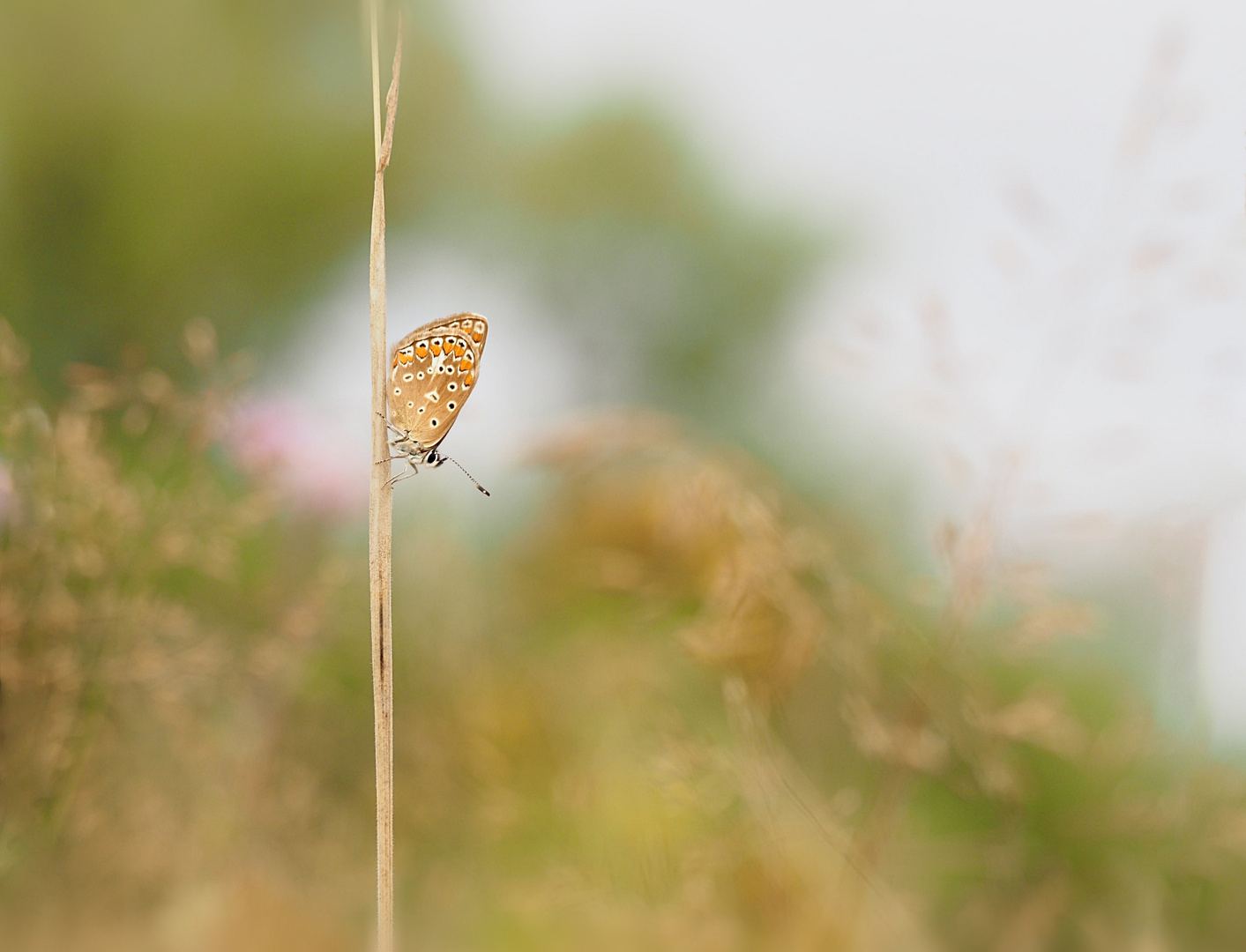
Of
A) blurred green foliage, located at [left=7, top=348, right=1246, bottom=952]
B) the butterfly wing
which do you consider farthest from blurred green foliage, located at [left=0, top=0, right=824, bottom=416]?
the butterfly wing

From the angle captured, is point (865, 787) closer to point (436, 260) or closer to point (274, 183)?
point (436, 260)

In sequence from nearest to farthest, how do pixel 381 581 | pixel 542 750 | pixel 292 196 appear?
pixel 381 581 < pixel 542 750 < pixel 292 196

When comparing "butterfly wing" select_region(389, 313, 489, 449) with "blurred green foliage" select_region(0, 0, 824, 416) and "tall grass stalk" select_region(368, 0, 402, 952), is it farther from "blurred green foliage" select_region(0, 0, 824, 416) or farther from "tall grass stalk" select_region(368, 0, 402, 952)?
"blurred green foliage" select_region(0, 0, 824, 416)

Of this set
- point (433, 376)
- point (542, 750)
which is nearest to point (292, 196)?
point (542, 750)

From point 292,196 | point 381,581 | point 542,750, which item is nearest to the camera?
point 381,581

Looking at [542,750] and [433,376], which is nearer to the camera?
[433,376]

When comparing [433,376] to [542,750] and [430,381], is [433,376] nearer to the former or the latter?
[430,381]

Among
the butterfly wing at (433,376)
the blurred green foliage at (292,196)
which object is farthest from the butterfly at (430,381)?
the blurred green foliage at (292,196)
